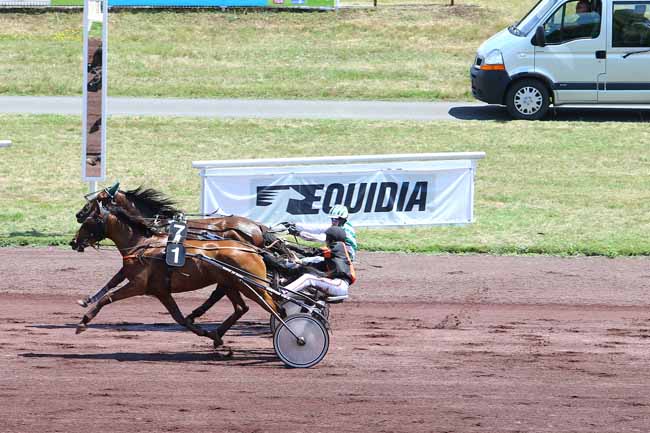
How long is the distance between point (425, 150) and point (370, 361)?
1094 centimetres

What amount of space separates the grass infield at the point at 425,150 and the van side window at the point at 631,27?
5.85ft

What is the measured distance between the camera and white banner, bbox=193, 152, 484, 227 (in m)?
15.2

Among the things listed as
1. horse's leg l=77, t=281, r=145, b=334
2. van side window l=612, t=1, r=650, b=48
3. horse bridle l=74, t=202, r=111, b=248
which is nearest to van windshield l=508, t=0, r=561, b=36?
van side window l=612, t=1, r=650, b=48

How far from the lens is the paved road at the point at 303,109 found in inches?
907

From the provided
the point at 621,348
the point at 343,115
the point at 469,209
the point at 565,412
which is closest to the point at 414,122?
the point at 343,115

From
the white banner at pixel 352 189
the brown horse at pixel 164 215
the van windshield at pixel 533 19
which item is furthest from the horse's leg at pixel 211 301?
the van windshield at pixel 533 19

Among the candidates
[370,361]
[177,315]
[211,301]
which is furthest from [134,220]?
[370,361]

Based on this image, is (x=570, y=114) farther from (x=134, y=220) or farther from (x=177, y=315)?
(x=177, y=315)

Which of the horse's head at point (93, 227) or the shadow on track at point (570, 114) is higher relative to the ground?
the shadow on track at point (570, 114)

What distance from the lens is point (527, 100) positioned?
876 inches

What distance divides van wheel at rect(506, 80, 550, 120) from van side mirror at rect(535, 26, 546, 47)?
82cm

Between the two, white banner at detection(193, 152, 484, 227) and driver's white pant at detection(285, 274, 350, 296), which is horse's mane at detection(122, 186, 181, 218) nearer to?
driver's white pant at detection(285, 274, 350, 296)

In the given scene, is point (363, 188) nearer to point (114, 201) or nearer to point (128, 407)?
point (114, 201)

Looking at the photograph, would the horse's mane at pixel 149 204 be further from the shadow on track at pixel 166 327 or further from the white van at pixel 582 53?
the white van at pixel 582 53
